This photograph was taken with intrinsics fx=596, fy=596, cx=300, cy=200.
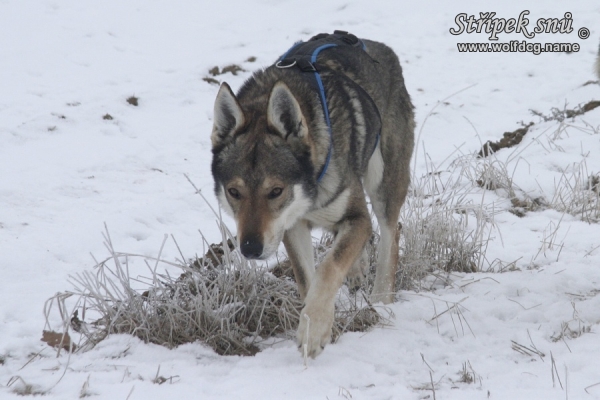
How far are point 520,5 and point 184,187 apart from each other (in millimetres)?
9850

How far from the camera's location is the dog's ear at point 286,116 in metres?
2.93

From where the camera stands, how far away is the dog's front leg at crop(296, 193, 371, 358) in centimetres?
277

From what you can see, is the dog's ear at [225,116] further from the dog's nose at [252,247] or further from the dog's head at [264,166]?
the dog's nose at [252,247]

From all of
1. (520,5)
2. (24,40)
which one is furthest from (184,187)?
(520,5)

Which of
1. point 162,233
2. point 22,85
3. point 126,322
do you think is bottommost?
point 162,233

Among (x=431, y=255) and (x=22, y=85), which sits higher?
(x=22, y=85)

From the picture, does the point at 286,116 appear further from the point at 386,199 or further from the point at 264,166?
the point at 386,199

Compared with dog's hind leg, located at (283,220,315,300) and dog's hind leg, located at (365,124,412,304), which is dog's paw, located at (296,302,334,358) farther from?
dog's hind leg, located at (365,124,412,304)

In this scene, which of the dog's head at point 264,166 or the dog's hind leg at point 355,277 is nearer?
the dog's head at point 264,166

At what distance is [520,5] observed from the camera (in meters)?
12.7

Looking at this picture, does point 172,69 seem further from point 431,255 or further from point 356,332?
point 356,332

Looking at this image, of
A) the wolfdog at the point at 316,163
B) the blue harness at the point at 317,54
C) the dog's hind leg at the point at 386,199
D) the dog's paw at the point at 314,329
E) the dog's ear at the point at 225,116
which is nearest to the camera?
the dog's paw at the point at 314,329

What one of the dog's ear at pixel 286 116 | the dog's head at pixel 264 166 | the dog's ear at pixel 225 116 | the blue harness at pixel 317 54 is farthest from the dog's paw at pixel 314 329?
the dog's ear at pixel 225 116

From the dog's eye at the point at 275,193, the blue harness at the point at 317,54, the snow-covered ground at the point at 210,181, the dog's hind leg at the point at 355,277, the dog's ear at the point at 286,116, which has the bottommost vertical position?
the dog's hind leg at the point at 355,277
